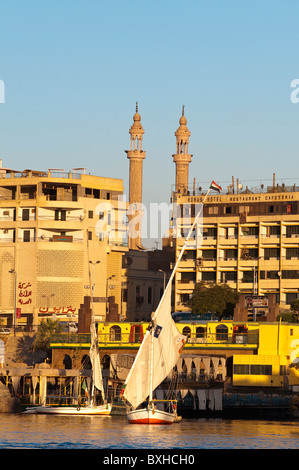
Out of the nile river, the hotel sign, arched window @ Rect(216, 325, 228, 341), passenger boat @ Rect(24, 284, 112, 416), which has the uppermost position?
the hotel sign

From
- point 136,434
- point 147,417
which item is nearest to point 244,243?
point 147,417

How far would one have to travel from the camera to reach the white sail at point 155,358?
282 ft

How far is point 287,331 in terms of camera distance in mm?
102312

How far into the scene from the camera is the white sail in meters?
85.9

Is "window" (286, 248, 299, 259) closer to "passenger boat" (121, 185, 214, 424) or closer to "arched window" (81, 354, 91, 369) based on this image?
"arched window" (81, 354, 91, 369)

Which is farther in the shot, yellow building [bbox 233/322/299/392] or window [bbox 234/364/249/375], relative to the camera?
window [bbox 234/364/249/375]

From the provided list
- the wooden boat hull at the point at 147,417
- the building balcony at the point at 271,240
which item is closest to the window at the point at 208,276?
the building balcony at the point at 271,240

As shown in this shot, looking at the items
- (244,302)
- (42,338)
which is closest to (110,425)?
(42,338)

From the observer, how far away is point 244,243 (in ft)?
505

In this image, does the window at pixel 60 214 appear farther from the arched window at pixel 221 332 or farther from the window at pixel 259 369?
the window at pixel 259 369

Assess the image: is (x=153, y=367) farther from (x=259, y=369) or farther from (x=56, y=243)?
(x=56, y=243)

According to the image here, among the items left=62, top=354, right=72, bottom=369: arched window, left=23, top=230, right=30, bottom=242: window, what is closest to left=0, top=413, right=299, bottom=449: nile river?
left=62, top=354, right=72, bottom=369: arched window

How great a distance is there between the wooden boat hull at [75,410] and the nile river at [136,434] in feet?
3.57

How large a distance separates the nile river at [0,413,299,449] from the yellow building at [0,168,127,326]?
56.8 meters
